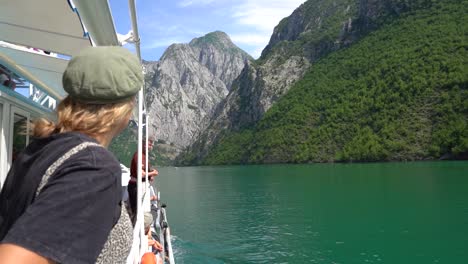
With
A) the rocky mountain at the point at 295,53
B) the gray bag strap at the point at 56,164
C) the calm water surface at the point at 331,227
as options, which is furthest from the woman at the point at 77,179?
the rocky mountain at the point at 295,53

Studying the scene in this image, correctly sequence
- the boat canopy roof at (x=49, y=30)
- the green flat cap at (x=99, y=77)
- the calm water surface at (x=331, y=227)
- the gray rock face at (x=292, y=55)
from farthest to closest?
the gray rock face at (x=292, y=55), the calm water surface at (x=331, y=227), the boat canopy roof at (x=49, y=30), the green flat cap at (x=99, y=77)

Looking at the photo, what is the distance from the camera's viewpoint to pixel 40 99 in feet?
22.1

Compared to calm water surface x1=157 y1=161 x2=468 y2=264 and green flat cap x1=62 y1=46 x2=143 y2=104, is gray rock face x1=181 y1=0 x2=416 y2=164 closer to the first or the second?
calm water surface x1=157 y1=161 x2=468 y2=264

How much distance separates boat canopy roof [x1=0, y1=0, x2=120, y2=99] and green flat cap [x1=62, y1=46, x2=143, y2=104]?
1.26 metres

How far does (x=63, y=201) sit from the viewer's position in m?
1.03

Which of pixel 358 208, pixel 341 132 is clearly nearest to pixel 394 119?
pixel 341 132

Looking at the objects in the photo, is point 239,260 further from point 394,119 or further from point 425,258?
point 394,119

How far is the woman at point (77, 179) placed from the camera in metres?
1.00

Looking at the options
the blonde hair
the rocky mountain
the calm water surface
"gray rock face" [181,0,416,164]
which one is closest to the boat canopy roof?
the blonde hair

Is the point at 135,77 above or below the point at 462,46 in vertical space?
below

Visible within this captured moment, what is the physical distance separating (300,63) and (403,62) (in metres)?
50.4

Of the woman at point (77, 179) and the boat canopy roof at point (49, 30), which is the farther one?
the boat canopy roof at point (49, 30)

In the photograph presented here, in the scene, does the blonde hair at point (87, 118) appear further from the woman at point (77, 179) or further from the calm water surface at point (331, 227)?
the calm water surface at point (331, 227)

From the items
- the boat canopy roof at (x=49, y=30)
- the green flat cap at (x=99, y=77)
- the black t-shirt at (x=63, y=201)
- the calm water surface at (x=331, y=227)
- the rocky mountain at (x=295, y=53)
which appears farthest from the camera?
the rocky mountain at (x=295, y=53)
